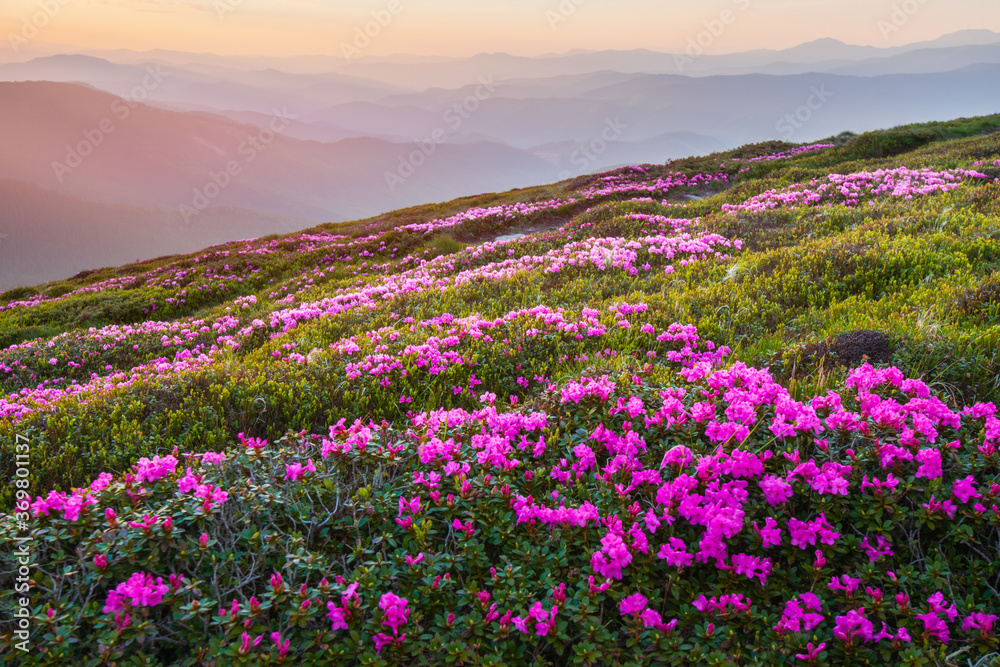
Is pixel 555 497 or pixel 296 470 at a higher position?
pixel 296 470

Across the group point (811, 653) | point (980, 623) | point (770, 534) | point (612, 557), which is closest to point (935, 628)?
point (980, 623)

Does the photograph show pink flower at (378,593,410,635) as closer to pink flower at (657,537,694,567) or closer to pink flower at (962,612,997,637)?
pink flower at (657,537,694,567)

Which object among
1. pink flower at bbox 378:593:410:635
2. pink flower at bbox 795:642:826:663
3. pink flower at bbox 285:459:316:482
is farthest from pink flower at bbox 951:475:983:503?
pink flower at bbox 285:459:316:482

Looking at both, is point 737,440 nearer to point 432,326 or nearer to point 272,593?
point 272,593

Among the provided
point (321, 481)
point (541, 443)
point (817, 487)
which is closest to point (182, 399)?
point (321, 481)

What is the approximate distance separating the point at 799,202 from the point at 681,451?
15255mm

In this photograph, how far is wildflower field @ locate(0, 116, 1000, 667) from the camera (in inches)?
104

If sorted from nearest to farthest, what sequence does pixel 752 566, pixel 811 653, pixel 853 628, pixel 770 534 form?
pixel 811 653
pixel 853 628
pixel 752 566
pixel 770 534

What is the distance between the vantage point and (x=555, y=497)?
3377 mm

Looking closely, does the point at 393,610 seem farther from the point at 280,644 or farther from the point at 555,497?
the point at 555,497

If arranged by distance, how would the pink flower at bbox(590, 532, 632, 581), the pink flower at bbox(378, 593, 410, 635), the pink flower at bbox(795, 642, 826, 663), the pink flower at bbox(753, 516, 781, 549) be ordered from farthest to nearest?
the pink flower at bbox(753, 516, 781, 549), the pink flower at bbox(590, 532, 632, 581), the pink flower at bbox(378, 593, 410, 635), the pink flower at bbox(795, 642, 826, 663)

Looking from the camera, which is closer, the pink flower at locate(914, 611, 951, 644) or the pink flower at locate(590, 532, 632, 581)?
the pink flower at locate(914, 611, 951, 644)

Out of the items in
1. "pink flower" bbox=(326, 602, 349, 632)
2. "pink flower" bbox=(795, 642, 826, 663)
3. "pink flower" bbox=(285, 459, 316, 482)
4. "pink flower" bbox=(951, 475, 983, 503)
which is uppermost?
"pink flower" bbox=(285, 459, 316, 482)

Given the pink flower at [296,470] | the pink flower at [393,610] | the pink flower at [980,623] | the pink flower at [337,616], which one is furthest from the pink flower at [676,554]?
the pink flower at [296,470]
